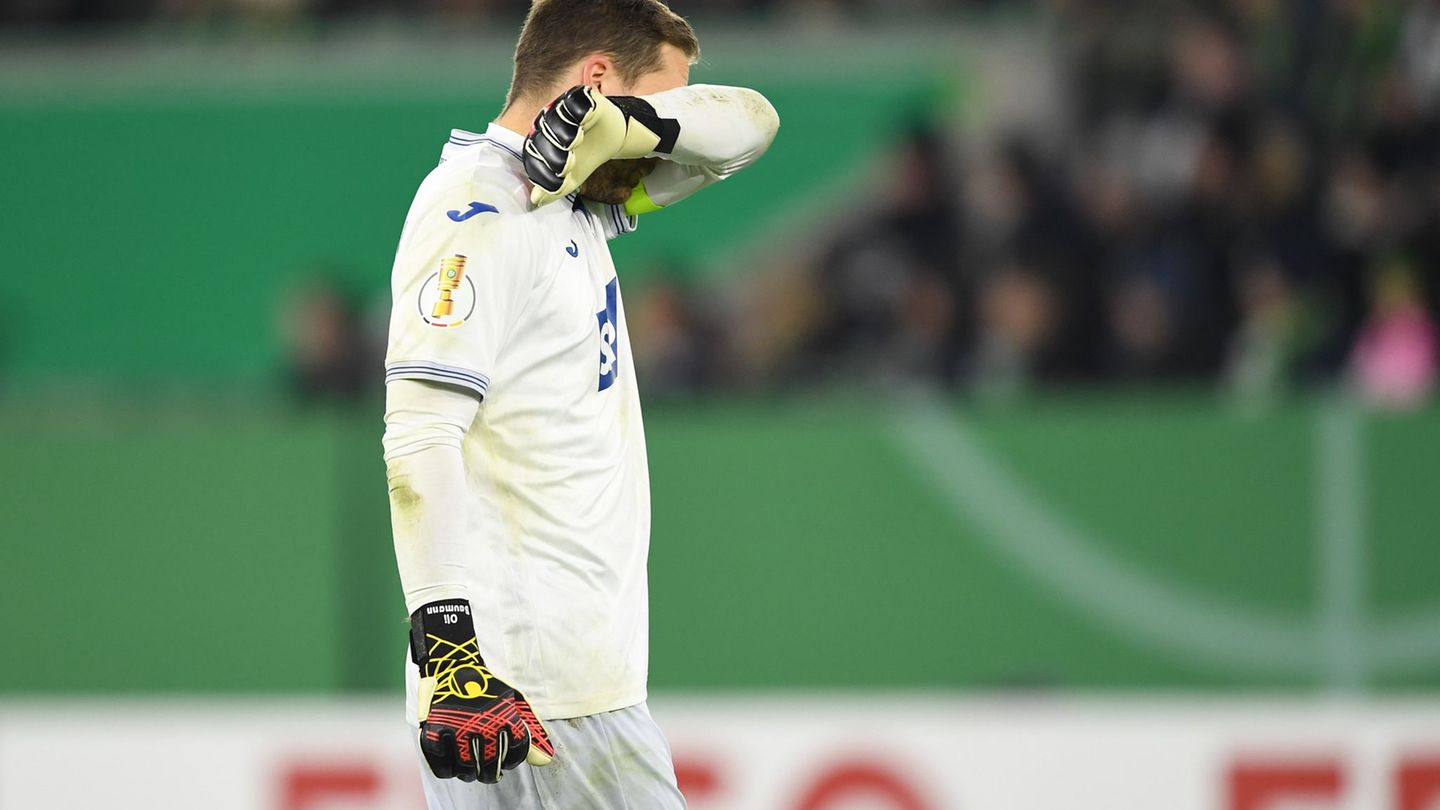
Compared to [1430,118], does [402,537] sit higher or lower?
lower

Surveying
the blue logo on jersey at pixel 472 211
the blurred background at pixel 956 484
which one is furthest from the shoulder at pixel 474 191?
the blurred background at pixel 956 484

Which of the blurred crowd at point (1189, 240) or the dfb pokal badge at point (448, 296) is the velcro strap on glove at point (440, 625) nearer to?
the dfb pokal badge at point (448, 296)

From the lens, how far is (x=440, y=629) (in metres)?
3.01

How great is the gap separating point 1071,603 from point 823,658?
1.04m

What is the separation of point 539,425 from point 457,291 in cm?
28

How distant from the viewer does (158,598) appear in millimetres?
8328

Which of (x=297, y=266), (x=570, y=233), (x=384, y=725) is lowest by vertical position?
(x=384, y=725)

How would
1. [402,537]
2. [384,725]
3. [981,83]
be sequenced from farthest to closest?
[981,83], [384,725], [402,537]

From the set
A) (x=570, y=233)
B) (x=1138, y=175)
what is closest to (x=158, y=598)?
(x=1138, y=175)

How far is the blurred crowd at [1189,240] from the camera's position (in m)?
8.68

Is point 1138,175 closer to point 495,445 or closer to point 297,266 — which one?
point 297,266

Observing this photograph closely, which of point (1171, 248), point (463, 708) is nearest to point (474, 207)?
point (463, 708)

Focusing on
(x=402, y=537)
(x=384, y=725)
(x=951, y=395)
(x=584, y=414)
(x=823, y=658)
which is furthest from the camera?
(x=951, y=395)

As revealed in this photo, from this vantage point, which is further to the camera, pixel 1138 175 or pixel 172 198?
pixel 172 198
